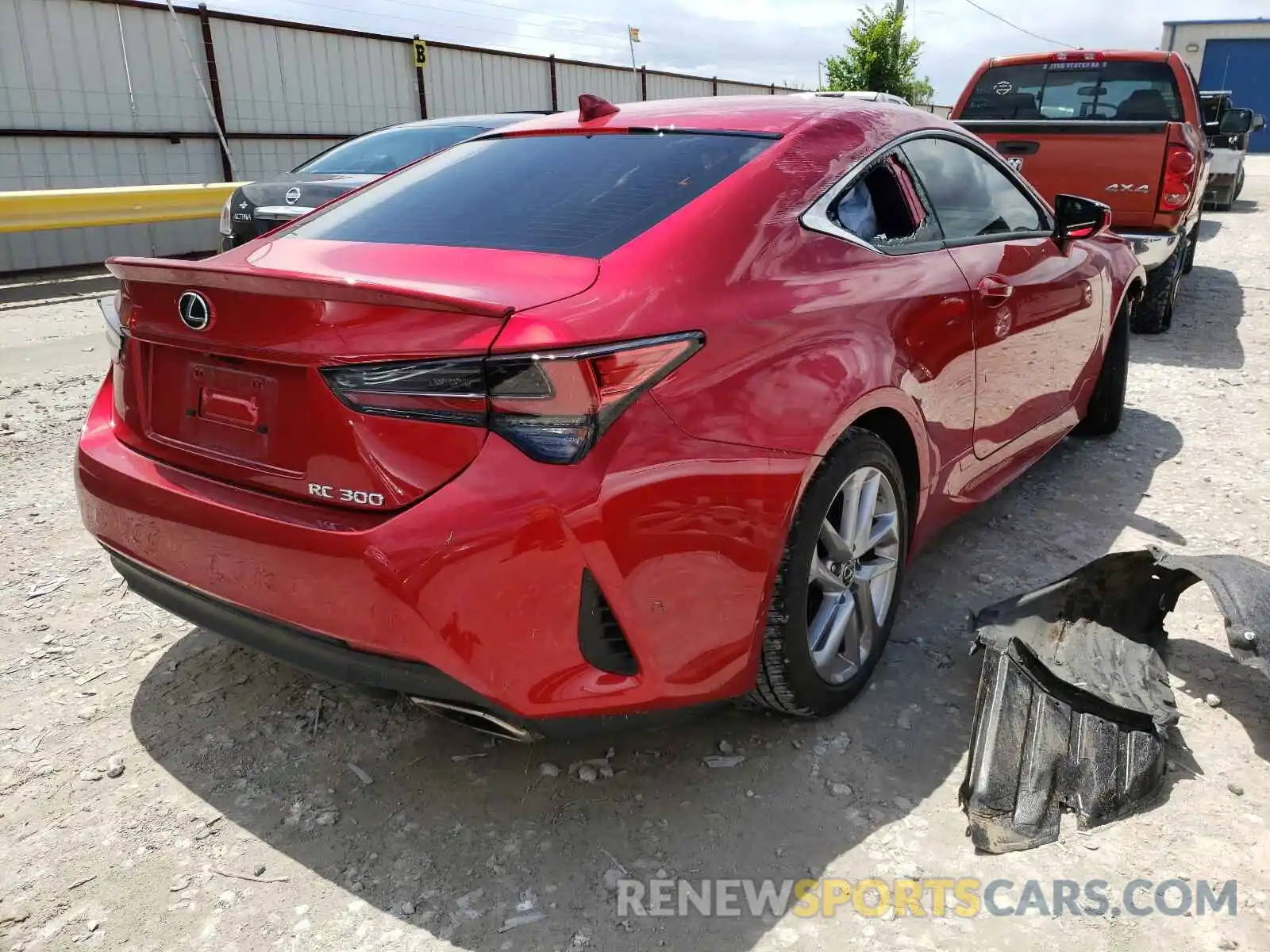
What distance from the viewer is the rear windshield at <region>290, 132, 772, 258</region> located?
232cm

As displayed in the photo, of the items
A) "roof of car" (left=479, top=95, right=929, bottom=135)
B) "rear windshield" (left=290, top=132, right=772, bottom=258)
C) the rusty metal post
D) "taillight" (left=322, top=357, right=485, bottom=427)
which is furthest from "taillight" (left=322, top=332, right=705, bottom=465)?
the rusty metal post

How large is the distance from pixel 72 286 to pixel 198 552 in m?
8.69

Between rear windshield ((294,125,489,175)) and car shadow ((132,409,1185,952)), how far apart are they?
16.9 feet

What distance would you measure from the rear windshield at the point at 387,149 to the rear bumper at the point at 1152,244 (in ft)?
14.8

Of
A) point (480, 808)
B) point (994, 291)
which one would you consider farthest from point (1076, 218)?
point (480, 808)

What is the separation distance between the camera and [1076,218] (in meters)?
A: 3.86

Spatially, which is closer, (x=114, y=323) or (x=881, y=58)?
(x=114, y=323)

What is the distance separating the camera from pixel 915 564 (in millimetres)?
3645

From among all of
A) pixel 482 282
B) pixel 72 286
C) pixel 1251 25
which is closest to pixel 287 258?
pixel 482 282

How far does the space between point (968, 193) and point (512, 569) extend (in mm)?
2316

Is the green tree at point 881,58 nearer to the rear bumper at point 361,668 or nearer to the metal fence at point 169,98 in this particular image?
the metal fence at point 169,98

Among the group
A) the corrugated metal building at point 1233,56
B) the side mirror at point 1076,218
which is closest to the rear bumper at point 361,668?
the side mirror at point 1076,218

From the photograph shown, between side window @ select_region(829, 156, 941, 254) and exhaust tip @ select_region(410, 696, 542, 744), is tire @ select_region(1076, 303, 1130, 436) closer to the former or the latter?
side window @ select_region(829, 156, 941, 254)

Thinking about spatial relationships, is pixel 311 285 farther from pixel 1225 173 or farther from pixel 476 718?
pixel 1225 173
